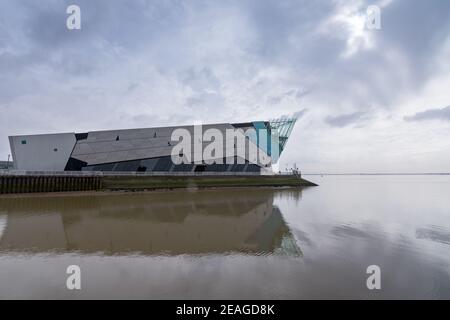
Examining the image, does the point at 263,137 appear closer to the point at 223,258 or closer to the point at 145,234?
the point at 145,234

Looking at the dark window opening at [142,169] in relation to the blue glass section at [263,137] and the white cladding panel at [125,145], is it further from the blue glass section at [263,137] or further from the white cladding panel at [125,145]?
the blue glass section at [263,137]

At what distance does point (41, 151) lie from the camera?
41.3 metres

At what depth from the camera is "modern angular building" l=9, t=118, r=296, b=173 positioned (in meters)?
41.3

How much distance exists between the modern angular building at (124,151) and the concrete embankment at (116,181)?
14.3 feet

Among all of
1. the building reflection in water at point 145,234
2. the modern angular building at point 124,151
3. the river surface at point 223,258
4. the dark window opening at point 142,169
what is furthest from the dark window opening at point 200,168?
the river surface at point 223,258

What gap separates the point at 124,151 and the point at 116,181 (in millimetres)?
9138

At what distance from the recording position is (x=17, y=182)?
97.4 ft

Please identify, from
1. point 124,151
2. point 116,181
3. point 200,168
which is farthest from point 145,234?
point 200,168

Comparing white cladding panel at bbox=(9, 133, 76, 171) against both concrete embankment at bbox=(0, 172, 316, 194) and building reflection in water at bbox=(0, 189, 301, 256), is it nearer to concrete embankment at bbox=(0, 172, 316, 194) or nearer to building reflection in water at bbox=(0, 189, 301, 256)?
concrete embankment at bbox=(0, 172, 316, 194)

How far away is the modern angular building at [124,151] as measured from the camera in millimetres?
41344

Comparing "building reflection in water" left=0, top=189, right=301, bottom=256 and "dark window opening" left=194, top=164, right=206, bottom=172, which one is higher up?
"dark window opening" left=194, top=164, right=206, bottom=172

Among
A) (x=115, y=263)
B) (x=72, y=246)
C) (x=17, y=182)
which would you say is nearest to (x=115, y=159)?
(x=17, y=182)

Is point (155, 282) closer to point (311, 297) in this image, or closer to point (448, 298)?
point (311, 297)

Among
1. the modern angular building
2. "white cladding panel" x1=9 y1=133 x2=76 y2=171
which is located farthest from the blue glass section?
"white cladding panel" x1=9 y1=133 x2=76 y2=171
